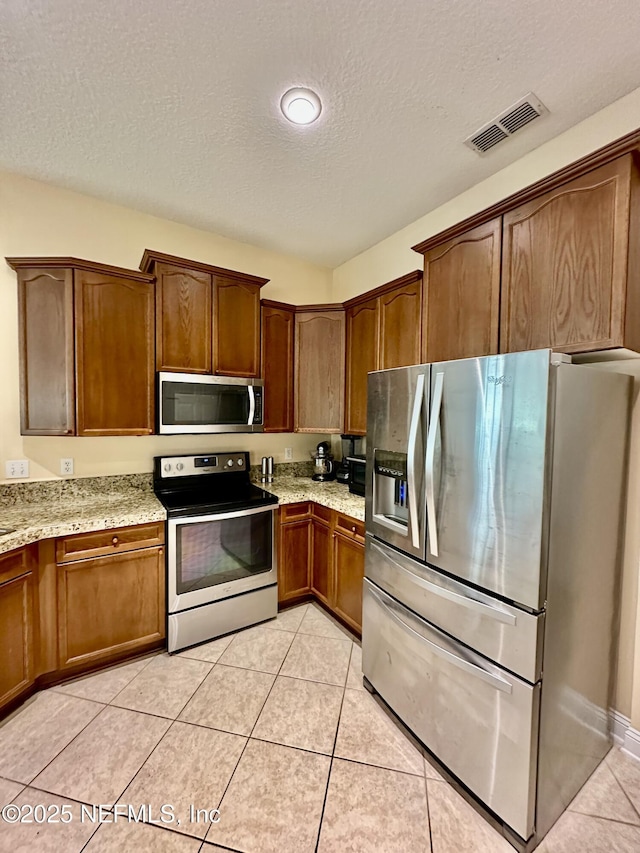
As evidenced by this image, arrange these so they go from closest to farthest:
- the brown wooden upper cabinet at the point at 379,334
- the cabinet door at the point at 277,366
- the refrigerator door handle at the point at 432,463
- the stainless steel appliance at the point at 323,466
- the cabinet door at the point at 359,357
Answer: the refrigerator door handle at the point at 432,463, the brown wooden upper cabinet at the point at 379,334, the cabinet door at the point at 359,357, the cabinet door at the point at 277,366, the stainless steel appliance at the point at 323,466

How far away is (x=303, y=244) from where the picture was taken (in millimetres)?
3107

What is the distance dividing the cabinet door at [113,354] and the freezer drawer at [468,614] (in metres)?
1.78

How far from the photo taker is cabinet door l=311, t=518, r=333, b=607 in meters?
Result: 2.62

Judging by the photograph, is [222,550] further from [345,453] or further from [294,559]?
[345,453]

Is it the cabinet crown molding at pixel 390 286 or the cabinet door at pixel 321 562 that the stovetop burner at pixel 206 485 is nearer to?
the cabinet door at pixel 321 562

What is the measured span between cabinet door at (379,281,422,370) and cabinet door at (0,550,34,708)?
2.40 meters

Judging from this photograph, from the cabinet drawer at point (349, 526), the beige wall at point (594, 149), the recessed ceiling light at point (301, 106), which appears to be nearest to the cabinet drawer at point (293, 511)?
the cabinet drawer at point (349, 526)

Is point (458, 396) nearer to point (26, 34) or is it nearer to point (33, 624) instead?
point (26, 34)

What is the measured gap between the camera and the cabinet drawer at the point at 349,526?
91.0 inches

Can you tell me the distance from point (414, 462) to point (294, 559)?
5.11 ft

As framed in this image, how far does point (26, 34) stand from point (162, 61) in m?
0.48

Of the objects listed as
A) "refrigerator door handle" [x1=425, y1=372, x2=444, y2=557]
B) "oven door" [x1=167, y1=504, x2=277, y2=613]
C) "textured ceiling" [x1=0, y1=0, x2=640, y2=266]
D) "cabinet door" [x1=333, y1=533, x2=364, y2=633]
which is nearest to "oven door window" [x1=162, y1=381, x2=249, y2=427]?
"oven door" [x1=167, y1=504, x2=277, y2=613]

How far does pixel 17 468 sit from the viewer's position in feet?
7.40

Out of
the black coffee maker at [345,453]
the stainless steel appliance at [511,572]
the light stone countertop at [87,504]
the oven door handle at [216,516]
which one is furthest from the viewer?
the black coffee maker at [345,453]
